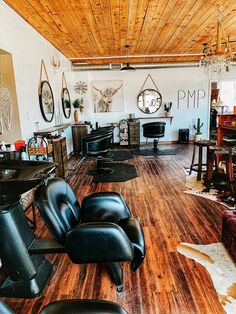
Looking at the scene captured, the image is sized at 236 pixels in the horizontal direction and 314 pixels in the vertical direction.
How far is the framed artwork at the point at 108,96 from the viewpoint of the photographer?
8.27 metres

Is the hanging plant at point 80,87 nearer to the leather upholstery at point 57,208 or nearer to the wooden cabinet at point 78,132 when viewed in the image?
the wooden cabinet at point 78,132

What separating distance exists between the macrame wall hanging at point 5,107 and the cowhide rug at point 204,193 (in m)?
3.02

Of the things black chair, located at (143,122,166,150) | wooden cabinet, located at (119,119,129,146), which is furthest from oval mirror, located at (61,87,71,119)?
black chair, located at (143,122,166,150)

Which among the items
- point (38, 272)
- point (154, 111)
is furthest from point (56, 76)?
point (38, 272)

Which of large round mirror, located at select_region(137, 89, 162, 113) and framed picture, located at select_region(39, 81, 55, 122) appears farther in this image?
large round mirror, located at select_region(137, 89, 162, 113)

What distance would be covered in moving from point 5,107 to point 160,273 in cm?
315

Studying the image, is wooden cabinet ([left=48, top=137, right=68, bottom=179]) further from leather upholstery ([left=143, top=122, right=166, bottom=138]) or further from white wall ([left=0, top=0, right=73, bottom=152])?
leather upholstery ([left=143, top=122, right=166, bottom=138])

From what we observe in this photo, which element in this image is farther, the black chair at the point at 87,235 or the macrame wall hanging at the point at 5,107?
the macrame wall hanging at the point at 5,107

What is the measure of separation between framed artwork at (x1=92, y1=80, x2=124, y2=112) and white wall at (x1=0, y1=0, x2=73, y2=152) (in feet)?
10.3

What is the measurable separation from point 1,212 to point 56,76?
4961mm

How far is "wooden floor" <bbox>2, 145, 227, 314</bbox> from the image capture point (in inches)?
67.1

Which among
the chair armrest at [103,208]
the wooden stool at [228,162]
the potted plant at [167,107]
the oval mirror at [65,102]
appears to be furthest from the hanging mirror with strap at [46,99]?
the potted plant at [167,107]

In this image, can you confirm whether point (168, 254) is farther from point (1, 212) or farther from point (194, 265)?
point (1, 212)

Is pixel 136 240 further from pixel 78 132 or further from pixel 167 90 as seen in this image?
pixel 167 90
